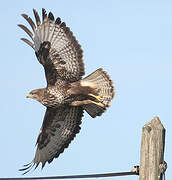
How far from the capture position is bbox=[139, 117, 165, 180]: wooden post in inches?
201

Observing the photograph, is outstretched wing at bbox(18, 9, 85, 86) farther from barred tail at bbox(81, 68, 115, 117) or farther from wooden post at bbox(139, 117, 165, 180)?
wooden post at bbox(139, 117, 165, 180)

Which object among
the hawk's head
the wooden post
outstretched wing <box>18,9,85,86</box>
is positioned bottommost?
the wooden post

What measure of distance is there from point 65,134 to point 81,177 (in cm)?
465

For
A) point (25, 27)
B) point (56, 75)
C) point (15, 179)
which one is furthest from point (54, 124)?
point (15, 179)

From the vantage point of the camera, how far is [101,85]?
945cm

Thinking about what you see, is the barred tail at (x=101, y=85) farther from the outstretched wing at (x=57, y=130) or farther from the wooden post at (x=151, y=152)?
the wooden post at (x=151, y=152)

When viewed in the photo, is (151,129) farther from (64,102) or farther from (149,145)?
(64,102)

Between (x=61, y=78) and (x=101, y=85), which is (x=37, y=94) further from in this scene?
(x=101, y=85)

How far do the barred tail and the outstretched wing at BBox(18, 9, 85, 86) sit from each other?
213 mm

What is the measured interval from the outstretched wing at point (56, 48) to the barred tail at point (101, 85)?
21cm

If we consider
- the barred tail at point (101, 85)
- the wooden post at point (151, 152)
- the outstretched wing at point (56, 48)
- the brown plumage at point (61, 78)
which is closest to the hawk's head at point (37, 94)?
the brown plumage at point (61, 78)

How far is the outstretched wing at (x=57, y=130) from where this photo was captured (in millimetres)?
9695

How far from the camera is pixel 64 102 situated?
9484mm

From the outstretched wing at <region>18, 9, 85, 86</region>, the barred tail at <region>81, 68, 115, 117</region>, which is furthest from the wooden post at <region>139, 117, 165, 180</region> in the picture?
the outstretched wing at <region>18, 9, 85, 86</region>
